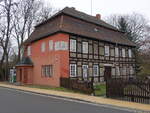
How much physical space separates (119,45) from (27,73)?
50.7 feet

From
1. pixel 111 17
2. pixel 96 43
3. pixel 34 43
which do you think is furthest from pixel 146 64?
pixel 111 17

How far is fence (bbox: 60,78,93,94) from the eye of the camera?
18109 mm

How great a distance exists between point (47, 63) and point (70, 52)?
3.59 m

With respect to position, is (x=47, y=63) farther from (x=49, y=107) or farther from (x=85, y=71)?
(x=49, y=107)

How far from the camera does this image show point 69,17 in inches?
1082

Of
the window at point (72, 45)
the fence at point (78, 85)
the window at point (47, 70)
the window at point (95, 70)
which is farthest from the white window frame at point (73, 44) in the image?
the window at point (95, 70)

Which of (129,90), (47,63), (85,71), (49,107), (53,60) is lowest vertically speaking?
(49,107)

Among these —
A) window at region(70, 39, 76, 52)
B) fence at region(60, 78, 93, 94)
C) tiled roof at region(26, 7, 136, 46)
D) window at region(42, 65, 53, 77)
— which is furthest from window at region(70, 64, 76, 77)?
tiled roof at region(26, 7, 136, 46)

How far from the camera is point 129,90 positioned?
1359 centimetres

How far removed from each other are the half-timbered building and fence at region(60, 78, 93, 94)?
1659mm

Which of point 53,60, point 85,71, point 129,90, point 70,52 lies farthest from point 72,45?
point 129,90

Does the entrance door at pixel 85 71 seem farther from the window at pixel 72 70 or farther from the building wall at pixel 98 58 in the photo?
the window at pixel 72 70

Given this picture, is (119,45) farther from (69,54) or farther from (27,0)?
(27,0)

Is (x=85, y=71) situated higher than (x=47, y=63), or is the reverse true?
(x=47, y=63)
